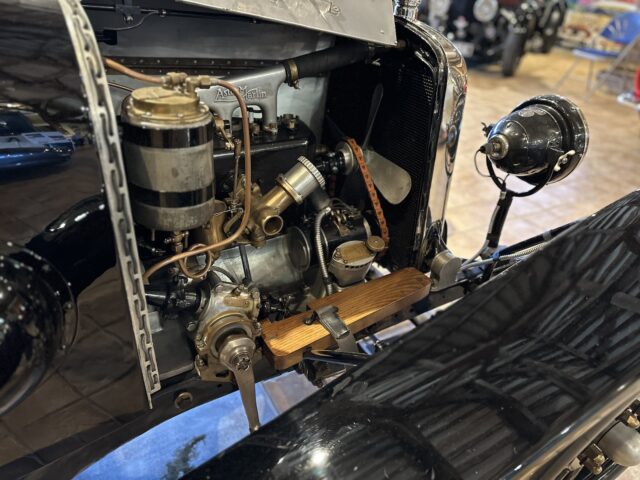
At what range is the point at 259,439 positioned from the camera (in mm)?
877

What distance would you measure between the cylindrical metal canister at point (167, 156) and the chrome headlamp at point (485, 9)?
582cm

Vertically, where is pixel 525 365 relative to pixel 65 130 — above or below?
below

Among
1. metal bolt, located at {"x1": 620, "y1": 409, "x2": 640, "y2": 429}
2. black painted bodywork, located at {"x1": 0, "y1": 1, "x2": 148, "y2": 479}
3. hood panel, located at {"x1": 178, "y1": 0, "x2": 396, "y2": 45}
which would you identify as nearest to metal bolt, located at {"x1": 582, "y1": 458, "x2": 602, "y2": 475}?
metal bolt, located at {"x1": 620, "y1": 409, "x2": 640, "y2": 429}

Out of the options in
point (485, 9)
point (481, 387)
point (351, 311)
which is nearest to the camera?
point (481, 387)

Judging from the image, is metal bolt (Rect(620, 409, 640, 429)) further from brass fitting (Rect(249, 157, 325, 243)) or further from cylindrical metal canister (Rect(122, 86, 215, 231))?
cylindrical metal canister (Rect(122, 86, 215, 231))

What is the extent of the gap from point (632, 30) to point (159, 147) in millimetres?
6393

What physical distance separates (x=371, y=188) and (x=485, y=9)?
521cm

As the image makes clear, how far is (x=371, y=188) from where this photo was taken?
4.89ft

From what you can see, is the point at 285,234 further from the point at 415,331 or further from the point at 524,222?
the point at 524,222

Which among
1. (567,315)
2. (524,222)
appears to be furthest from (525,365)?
(524,222)

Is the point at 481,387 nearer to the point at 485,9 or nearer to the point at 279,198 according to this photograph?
the point at 279,198

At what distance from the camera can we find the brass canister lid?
0.81 meters

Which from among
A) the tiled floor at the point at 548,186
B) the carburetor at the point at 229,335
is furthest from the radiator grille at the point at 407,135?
the tiled floor at the point at 548,186

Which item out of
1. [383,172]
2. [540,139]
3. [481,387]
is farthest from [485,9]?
[481,387]
